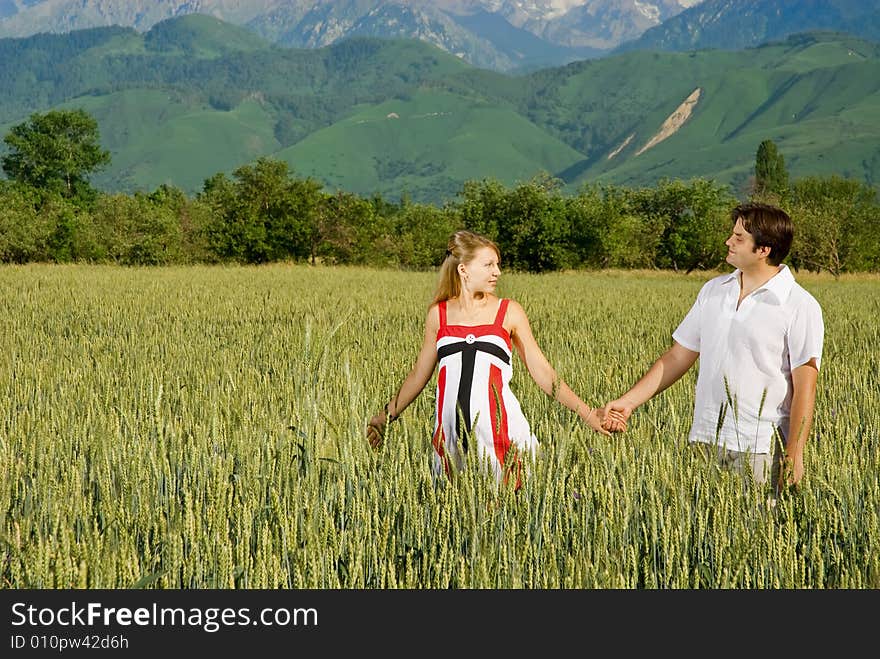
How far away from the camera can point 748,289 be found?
3.34 m

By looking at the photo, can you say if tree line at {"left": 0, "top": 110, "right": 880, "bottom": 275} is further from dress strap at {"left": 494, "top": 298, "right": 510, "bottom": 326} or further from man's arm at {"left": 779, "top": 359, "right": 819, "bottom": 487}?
man's arm at {"left": 779, "top": 359, "right": 819, "bottom": 487}

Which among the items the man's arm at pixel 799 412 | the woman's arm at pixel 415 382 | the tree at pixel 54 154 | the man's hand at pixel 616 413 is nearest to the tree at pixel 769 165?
the tree at pixel 54 154

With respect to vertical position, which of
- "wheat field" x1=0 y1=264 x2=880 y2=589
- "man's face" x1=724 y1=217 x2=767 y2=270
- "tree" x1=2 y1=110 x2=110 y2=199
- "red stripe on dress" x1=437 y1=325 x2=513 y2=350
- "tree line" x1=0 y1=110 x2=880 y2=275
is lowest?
"wheat field" x1=0 y1=264 x2=880 y2=589

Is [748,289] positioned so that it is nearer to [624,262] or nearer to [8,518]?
[8,518]

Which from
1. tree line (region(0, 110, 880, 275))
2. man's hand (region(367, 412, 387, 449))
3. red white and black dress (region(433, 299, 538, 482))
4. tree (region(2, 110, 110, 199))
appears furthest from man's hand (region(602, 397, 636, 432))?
tree (region(2, 110, 110, 199))

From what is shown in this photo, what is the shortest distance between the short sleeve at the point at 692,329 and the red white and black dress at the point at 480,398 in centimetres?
75

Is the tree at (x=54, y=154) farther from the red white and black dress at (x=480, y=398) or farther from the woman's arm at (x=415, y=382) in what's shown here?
the red white and black dress at (x=480, y=398)

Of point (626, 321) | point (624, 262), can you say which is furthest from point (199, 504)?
point (624, 262)

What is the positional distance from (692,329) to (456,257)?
3.27ft

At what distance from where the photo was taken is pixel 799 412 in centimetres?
320

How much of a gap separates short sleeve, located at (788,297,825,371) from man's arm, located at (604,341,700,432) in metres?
0.49

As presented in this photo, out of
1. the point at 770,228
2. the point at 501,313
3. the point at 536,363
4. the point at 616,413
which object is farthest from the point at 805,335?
the point at 501,313

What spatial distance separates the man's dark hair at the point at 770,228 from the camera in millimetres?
3203

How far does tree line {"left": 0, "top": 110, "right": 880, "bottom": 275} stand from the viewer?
126 feet
